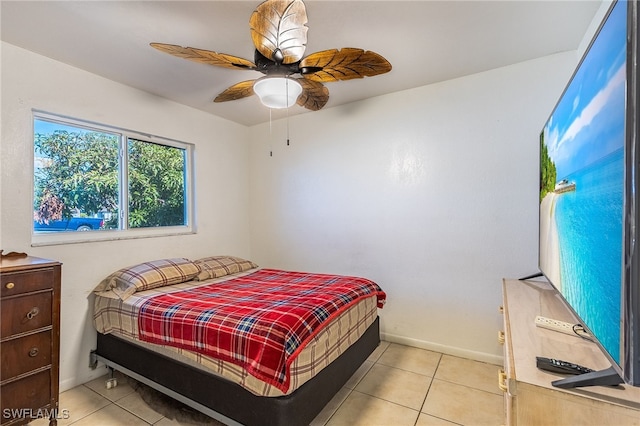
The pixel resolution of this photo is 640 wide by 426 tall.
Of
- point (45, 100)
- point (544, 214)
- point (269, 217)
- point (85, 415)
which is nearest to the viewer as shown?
point (544, 214)

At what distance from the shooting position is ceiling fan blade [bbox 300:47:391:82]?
5.01 feet

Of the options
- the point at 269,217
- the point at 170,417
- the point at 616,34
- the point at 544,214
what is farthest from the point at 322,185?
the point at 616,34

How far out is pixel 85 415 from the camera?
188cm

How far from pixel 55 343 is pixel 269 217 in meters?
2.37

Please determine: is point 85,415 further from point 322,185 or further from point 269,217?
point 322,185

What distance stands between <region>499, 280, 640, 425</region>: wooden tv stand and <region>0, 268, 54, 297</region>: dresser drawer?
237 centimetres

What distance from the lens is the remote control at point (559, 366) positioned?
0.83 m

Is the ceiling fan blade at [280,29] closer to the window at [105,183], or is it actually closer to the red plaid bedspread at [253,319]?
the red plaid bedspread at [253,319]

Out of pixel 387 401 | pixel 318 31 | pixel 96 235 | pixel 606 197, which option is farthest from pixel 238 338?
pixel 318 31

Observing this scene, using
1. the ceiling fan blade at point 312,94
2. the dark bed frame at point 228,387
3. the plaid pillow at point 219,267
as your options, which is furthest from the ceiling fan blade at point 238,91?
the dark bed frame at point 228,387

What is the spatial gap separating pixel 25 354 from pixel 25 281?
1.40ft

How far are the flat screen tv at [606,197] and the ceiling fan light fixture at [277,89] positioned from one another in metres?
1.34

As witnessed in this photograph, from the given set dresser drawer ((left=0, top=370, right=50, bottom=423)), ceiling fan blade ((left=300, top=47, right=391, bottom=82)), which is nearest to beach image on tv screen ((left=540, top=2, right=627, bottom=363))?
ceiling fan blade ((left=300, top=47, right=391, bottom=82))

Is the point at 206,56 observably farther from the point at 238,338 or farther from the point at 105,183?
the point at 105,183
